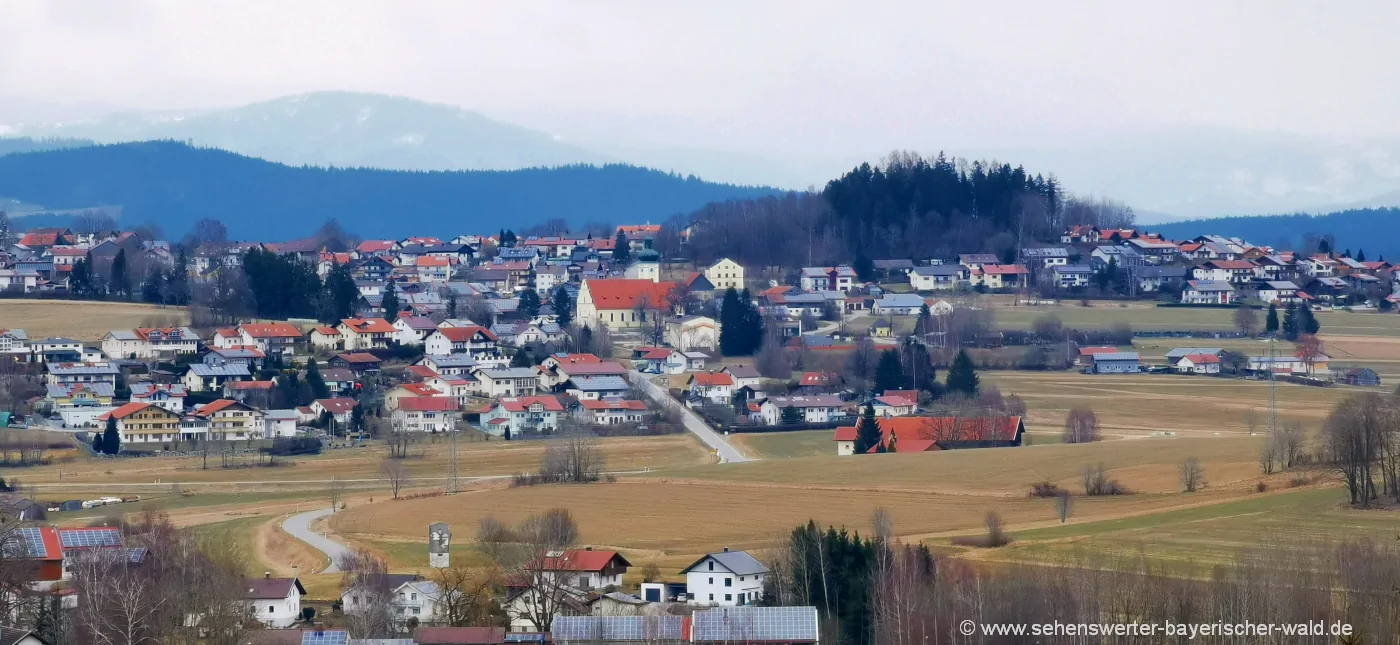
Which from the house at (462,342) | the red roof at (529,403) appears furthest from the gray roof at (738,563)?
the house at (462,342)

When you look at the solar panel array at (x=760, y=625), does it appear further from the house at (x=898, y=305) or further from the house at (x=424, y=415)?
the house at (x=898, y=305)

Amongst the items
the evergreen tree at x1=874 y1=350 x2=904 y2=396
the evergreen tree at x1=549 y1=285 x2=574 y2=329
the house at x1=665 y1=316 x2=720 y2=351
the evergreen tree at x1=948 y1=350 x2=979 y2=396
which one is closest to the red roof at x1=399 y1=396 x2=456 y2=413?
the evergreen tree at x1=874 y1=350 x2=904 y2=396

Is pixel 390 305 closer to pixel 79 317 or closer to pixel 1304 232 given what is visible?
pixel 79 317

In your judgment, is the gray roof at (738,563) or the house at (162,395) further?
the house at (162,395)

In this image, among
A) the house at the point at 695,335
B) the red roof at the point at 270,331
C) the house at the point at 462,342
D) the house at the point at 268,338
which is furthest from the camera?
the house at the point at 695,335

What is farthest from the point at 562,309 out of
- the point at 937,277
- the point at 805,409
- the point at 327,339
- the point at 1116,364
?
the point at 1116,364

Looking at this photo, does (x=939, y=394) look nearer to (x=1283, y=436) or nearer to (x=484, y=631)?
(x=1283, y=436)

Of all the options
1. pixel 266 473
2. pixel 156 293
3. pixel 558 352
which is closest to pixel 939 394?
pixel 558 352

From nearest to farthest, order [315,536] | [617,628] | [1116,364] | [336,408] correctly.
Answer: [617,628] < [315,536] < [336,408] < [1116,364]
